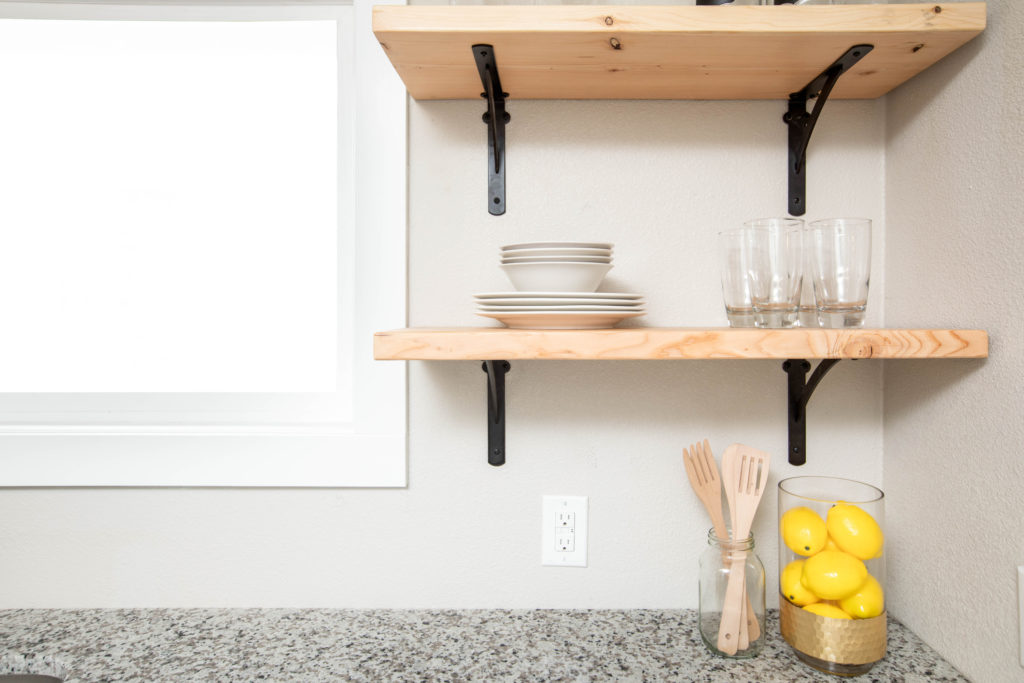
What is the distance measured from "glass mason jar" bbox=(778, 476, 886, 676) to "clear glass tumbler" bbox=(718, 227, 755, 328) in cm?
29

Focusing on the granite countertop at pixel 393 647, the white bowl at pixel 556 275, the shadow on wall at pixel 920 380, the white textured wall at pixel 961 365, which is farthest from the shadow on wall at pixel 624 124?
the granite countertop at pixel 393 647

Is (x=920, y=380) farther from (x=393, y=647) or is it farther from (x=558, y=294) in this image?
(x=393, y=647)

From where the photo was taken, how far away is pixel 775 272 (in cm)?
82

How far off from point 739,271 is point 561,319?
262 millimetres

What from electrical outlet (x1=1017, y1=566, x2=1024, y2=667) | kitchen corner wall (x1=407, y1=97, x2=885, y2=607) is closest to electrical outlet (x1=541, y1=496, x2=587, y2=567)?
kitchen corner wall (x1=407, y1=97, x2=885, y2=607)

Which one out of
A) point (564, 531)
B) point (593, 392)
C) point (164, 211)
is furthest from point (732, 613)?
point (164, 211)

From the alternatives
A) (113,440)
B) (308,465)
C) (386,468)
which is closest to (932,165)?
(386,468)

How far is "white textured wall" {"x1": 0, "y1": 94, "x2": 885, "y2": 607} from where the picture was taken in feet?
3.31

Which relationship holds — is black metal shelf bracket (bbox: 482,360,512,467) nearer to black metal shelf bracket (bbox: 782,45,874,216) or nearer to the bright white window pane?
the bright white window pane

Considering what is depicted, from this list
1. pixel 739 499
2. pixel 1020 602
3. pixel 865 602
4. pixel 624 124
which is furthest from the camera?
pixel 624 124

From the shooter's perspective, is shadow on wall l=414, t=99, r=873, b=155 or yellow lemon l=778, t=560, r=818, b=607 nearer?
yellow lemon l=778, t=560, r=818, b=607

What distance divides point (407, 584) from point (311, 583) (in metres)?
0.16

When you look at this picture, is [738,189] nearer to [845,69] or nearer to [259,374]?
[845,69]

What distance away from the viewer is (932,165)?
882mm
